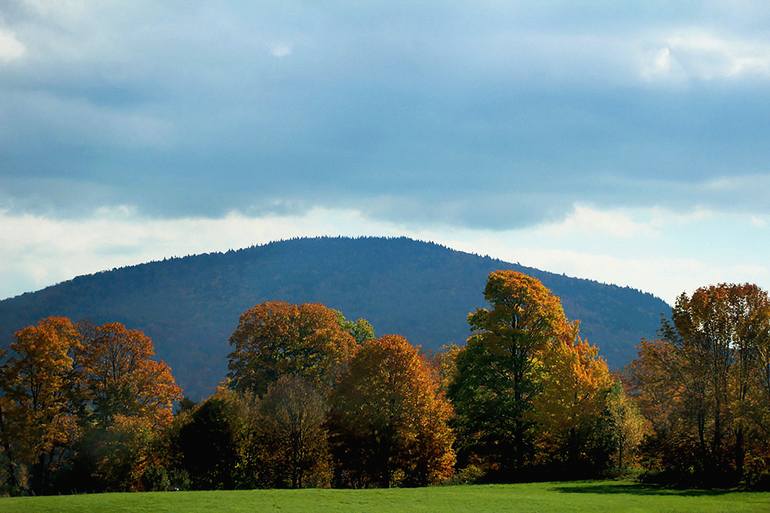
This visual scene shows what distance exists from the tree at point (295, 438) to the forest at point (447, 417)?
0.11 meters

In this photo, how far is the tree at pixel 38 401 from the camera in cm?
6356

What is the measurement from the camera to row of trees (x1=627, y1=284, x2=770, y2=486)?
51.8m

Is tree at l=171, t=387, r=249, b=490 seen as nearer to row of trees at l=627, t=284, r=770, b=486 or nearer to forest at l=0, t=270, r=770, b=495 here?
forest at l=0, t=270, r=770, b=495

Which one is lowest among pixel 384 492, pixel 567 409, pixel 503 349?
pixel 384 492

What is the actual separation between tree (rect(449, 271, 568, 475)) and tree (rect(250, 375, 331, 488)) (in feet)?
37.2

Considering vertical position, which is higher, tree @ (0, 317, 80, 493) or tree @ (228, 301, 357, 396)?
tree @ (228, 301, 357, 396)

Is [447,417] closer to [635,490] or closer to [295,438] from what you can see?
[295,438]

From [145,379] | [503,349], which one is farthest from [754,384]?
[145,379]

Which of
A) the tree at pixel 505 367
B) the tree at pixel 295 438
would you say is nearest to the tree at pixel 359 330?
the tree at pixel 295 438

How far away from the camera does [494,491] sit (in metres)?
47.8

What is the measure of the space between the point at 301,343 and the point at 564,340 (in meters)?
24.7

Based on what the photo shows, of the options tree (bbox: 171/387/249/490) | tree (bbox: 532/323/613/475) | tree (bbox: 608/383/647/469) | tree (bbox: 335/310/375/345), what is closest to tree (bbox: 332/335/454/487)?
tree (bbox: 532/323/613/475)

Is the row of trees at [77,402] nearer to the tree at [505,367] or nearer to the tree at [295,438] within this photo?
the tree at [295,438]

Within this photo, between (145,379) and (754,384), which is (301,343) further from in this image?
(754,384)
